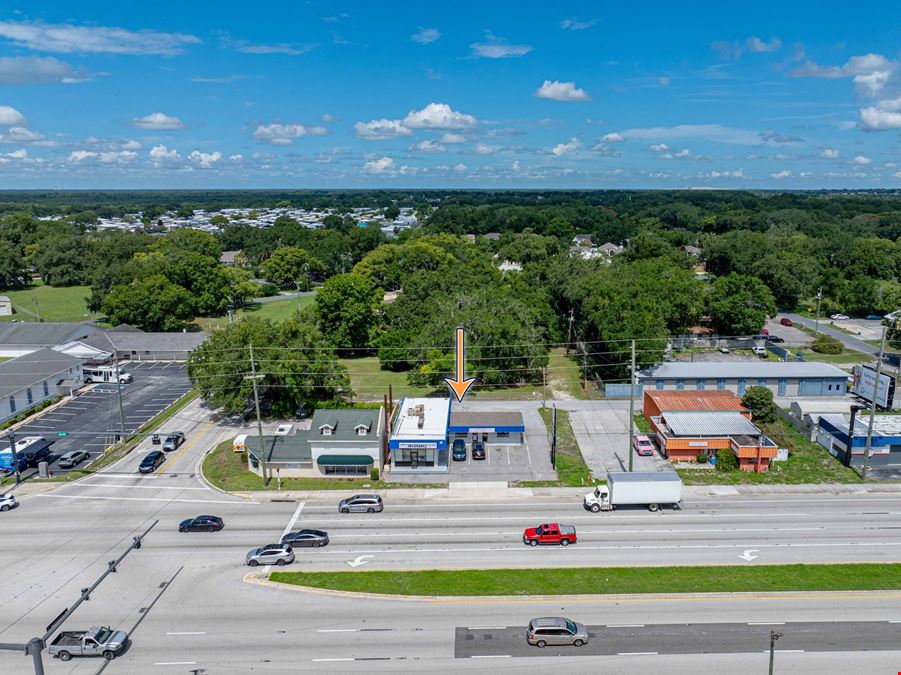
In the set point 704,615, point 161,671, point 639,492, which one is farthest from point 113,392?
point 704,615

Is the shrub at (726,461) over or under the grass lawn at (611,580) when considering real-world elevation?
over

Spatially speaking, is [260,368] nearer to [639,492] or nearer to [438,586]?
[438,586]

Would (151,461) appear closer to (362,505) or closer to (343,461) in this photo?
(343,461)

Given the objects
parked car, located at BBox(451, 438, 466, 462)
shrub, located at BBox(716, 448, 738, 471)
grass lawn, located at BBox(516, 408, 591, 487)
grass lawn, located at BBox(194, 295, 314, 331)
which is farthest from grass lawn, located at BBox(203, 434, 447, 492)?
grass lawn, located at BBox(194, 295, 314, 331)

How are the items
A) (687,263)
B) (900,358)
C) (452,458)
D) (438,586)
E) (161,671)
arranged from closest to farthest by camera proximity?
(161,671) < (438,586) < (452,458) < (900,358) < (687,263)

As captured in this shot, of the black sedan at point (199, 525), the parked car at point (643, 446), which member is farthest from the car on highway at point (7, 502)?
the parked car at point (643, 446)

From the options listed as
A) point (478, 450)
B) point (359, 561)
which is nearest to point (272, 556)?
point (359, 561)

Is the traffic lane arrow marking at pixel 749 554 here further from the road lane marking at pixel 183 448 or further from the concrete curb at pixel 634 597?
the road lane marking at pixel 183 448
